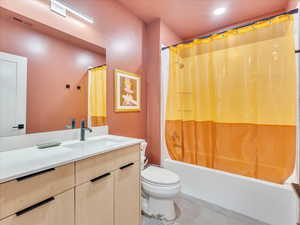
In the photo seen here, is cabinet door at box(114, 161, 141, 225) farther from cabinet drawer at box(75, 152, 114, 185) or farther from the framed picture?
the framed picture

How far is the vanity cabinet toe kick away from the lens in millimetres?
664

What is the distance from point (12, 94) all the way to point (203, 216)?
6.75 ft

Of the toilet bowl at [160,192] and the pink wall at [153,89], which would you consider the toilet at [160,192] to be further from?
the pink wall at [153,89]

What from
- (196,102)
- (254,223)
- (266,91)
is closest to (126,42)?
(196,102)

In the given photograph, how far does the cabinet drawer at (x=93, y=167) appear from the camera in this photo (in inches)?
35.0

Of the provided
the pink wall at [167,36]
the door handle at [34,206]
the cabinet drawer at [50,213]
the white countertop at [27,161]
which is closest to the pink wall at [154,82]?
the pink wall at [167,36]

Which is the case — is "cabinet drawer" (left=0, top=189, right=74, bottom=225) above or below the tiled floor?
above

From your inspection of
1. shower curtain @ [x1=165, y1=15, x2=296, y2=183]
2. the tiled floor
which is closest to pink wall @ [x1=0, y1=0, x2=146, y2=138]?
shower curtain @ [x1=165, y1=15, x2=296, y2=183]

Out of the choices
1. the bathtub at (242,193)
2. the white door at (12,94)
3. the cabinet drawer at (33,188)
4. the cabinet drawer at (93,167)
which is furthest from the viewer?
the bathtub at (242,193)

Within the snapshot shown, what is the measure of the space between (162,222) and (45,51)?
1.91 metres

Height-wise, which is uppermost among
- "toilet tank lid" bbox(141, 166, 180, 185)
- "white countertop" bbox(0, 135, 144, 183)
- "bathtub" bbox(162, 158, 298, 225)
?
"white countertop" bbox(0, 135, 144, 183)

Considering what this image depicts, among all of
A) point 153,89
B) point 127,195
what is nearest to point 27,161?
point 127,195

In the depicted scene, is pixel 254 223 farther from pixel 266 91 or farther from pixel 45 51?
pixel 45 51

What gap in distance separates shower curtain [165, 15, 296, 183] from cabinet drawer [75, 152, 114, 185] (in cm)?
125
